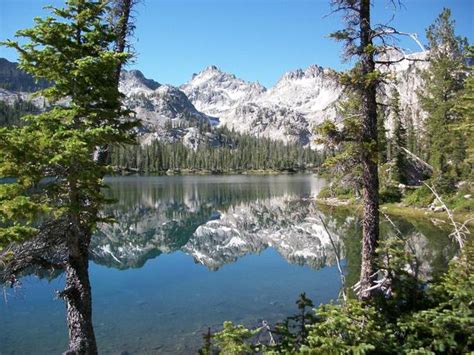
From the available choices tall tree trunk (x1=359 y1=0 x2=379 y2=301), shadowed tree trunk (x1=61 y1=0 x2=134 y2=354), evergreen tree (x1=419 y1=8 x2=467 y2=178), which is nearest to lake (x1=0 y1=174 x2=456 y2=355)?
tall tree trunk (x1=359 y1=0 x2=379 y2=301)

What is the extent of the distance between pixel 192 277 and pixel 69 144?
21322mm

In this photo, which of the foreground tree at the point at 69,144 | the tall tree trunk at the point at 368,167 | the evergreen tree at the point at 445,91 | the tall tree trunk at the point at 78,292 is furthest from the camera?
the evergreen tree at the point at 445,91

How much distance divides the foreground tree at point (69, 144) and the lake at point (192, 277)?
76.2 inches

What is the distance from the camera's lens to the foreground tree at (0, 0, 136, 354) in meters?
9.39

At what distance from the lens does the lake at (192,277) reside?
58.2ft

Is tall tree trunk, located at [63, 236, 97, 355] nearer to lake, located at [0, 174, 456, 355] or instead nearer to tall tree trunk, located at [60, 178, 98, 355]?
tall tree trunk, located at [60, 178, 98, 355]

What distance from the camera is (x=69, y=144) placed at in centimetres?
898

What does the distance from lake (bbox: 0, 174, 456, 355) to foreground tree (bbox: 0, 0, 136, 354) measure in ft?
6.35

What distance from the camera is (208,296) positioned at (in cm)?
2381

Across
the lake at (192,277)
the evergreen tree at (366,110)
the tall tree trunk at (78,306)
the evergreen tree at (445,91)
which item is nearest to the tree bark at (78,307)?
the tall tree trunk at (78,306)

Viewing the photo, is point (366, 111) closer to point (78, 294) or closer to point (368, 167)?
point (368, 167)

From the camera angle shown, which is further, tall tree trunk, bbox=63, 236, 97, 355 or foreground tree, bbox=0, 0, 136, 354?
tall tree trunk, bbox=63, 236, 97, 355

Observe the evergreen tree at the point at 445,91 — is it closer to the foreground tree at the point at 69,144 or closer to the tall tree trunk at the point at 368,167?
the tall tree trunk at the point at 368,167

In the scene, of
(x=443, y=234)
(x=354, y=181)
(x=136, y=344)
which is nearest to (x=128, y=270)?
(x=136, y=344)
